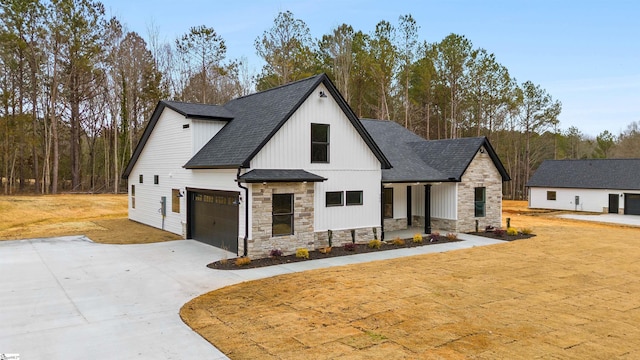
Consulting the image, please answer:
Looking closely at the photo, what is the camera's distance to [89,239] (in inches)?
672

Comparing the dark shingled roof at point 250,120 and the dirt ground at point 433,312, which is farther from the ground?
the dark shingled roof at point 250,120

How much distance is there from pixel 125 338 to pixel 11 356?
1583 mm

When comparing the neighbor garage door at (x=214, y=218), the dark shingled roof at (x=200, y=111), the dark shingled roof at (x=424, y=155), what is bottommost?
the neighbor garage door at (x=214, y=218)

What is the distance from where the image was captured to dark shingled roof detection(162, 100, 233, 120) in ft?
54.7

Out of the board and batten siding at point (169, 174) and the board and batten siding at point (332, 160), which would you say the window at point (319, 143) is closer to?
the board and batten siding at point (332, 160)

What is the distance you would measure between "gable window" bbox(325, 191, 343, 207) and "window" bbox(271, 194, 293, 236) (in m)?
1.86

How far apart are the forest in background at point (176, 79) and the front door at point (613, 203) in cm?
1316

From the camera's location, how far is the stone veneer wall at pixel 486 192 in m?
20.0

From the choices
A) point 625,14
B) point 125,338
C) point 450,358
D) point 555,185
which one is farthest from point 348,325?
point 555,185

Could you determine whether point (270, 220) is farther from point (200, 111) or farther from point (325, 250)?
point (200, 111)

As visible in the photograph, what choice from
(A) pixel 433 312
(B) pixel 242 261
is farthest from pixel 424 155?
(A) pixel 433 312

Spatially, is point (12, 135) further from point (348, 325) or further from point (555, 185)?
point (555, 185)

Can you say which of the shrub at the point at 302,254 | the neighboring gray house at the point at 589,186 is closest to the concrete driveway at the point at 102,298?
the shrub at the point at 302,254

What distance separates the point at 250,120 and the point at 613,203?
103ft
